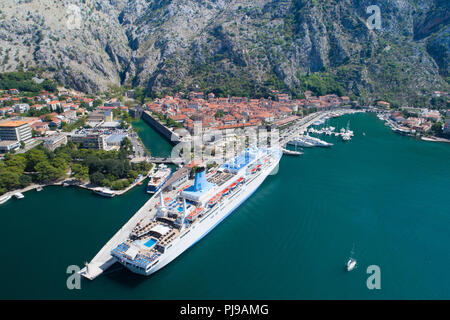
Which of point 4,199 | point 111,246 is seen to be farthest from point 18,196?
point 111,246

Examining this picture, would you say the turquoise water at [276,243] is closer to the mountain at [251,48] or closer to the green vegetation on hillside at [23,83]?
the mountain at [251,48]

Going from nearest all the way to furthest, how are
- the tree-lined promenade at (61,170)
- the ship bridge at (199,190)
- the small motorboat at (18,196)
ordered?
the ship bridge at (199,190) → the small motorboat at (18,196) → the tree-lined promenade at (61,170)

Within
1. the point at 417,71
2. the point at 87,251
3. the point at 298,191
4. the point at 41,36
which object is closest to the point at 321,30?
the point at 417,71

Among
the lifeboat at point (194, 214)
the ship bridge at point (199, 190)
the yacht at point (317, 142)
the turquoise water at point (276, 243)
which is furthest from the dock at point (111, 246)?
the yacht at point (317, 142)

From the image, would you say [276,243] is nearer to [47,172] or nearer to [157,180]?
[157,180]

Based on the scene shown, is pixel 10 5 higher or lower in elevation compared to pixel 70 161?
higher

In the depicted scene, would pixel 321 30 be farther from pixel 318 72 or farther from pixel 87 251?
pixel 87 251
